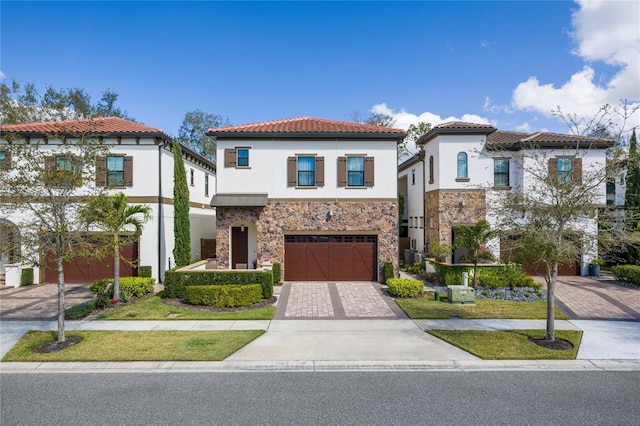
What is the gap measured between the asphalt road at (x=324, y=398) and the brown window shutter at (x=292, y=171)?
38.6 ft

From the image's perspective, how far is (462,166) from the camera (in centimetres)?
1972

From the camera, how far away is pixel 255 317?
40.6ft

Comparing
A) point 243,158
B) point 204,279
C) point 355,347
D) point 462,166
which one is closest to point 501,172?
point 462,166

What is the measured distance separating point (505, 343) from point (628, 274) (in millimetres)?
13325

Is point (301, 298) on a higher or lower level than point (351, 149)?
lower

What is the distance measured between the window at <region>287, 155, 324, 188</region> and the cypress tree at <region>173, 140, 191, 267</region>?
607 centimetres

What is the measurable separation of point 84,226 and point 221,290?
209 inches

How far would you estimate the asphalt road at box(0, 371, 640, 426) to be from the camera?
20.4ft

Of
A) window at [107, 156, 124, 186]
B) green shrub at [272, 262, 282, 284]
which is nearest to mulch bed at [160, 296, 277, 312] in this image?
green shrub at [272, 262, 282, 284]

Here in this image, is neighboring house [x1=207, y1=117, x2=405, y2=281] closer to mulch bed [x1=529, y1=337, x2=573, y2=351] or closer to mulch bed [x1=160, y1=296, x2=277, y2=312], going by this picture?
mulch bed [x1=160, y1=296, x2=277, y2=312]

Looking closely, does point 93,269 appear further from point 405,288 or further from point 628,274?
point 628,274

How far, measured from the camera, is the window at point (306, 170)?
1867cm

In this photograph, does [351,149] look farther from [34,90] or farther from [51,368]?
[34,90]

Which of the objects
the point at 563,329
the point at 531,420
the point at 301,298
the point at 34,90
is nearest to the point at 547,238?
the point at 563,329
